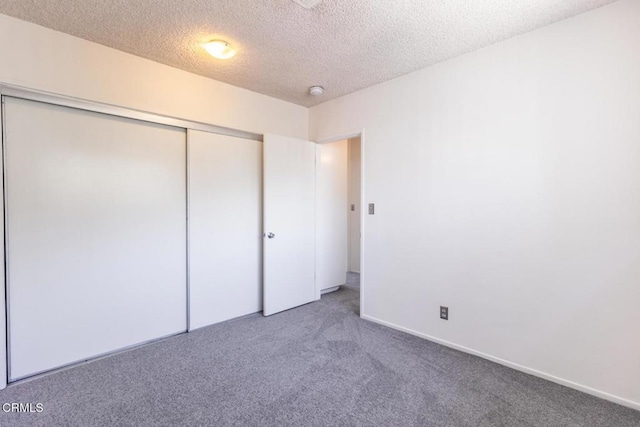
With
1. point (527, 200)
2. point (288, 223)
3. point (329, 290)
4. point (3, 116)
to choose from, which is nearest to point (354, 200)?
point (329, 290)

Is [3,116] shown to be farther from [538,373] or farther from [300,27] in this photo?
[538,373]

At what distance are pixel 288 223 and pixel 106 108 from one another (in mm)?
2011

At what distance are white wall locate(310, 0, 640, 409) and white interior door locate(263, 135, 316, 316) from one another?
1.04 metres

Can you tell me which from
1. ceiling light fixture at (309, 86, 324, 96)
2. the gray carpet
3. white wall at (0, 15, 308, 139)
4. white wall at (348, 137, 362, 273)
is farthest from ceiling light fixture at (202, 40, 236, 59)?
white wall at (348, 137, 362, 273)

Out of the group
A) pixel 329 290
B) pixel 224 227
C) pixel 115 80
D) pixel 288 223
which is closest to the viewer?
pixel 115 80

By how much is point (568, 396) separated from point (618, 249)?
100 centimetres

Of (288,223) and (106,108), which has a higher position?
(106,108)

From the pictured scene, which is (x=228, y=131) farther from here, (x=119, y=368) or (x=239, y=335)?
(x=119, y=368)

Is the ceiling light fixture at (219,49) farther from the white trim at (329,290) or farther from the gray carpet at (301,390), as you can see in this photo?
the white trim at (329,290)

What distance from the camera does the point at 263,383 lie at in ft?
6.75

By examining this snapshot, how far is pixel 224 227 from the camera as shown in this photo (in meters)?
3.14

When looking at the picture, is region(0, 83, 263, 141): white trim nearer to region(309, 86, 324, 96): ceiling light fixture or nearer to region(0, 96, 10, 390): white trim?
region(0, 96, 10, 390): white trim

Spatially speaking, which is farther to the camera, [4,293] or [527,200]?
[527,200]

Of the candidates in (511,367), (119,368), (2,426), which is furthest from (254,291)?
(511,367)
